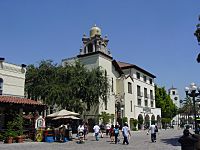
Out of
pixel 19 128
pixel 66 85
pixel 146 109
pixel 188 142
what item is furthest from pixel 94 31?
pixel 188 142

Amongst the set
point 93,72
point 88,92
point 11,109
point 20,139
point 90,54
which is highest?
point 90,54

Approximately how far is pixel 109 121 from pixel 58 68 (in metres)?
12.0

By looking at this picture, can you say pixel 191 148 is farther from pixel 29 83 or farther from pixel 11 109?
pixel 29 83

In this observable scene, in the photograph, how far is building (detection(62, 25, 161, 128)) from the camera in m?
50.7

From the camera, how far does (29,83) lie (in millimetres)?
44000

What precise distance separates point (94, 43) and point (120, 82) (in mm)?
9811

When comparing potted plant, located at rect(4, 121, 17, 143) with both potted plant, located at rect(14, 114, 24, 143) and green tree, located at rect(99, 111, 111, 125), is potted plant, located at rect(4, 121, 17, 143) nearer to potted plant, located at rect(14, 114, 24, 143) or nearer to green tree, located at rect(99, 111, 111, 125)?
potted plant, located at rect(14, 114, 24, 143)

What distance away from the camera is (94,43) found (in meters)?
51.4

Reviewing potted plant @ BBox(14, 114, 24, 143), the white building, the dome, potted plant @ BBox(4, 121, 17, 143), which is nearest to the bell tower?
the dome

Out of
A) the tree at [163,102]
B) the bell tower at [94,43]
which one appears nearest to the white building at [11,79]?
the bell tower at [94,43]

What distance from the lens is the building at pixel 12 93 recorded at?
27.0 metres

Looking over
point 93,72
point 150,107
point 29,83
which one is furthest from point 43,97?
point 150,107

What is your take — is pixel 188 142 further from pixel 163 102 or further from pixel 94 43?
pixel 163 102

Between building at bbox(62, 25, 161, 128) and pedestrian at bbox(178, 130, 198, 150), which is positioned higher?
building at bbox(62, 25, 161, 128)
